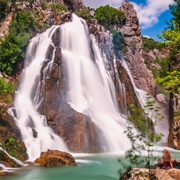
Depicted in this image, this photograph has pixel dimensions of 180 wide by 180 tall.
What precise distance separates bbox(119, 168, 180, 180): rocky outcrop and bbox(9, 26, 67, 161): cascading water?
11.3m

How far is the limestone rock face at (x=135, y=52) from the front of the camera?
50406 millimetres

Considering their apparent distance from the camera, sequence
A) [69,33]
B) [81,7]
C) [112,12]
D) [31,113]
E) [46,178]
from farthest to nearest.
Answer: [81,7]
[112,12]
[69,33]
[31,113]
[46,178]

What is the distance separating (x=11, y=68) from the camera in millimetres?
31938

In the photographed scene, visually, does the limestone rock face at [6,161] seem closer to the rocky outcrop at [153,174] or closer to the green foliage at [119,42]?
the rocky outcrop at [153,174]

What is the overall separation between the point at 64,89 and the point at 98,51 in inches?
496

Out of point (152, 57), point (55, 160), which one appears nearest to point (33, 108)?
point (55, 160)

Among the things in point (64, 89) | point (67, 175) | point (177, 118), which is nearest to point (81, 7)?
point (64, 89)

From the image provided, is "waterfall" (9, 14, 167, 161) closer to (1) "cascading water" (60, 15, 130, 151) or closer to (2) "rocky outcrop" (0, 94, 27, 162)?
(1) "cascading water" (60, 15, 130, 151)

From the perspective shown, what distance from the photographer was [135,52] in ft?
178

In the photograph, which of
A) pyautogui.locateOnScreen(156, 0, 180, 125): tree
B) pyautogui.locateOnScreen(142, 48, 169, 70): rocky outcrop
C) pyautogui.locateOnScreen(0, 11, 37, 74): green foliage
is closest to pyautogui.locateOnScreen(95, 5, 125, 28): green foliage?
pyautogui.locateOnScreen(142, 48, 169, 70): rocky outcrop

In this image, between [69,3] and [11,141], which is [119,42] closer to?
[69,3]

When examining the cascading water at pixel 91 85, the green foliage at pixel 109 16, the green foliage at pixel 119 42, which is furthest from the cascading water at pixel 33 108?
the green foliage at pixel 109 16

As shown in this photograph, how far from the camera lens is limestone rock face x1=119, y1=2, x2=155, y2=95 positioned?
50.4 metres

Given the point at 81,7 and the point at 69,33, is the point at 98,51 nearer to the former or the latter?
the point at 69,33
